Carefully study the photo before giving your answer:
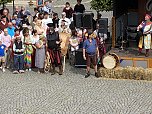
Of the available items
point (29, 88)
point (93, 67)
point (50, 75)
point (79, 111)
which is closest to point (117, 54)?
point (93, 67)

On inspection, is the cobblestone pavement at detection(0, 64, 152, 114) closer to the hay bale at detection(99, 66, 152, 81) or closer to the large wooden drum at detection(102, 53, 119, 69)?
the hay bale at detection(99, 66, 152, 81)

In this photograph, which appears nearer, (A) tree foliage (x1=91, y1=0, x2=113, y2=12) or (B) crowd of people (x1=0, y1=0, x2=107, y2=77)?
(B) crowd of people (x1=0, y1=0, x2=107, y2=77)

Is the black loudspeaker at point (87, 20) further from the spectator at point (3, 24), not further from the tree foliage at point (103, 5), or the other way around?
the tree foliage at point (103, 5)

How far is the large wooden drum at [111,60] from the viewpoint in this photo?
14.9 meters

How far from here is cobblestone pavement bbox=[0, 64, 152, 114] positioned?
38.7 ft

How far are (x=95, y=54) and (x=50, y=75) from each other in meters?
1.68

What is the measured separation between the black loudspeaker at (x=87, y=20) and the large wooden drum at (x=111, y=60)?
2.12 metres

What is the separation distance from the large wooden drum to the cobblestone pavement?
1.73ft

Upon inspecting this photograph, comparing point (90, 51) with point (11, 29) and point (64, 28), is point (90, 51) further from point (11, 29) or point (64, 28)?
point (11, 29)

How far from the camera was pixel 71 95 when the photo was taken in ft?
42.7

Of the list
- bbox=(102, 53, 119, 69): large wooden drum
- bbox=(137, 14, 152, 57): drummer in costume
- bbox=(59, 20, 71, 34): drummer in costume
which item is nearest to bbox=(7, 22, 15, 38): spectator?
bbox=(59, 20, 71, 34): drummer in costume

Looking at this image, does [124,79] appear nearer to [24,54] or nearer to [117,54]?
[117,54]

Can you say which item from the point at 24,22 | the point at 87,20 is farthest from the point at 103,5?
the point at 87,20

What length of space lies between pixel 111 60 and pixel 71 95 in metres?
2.46
